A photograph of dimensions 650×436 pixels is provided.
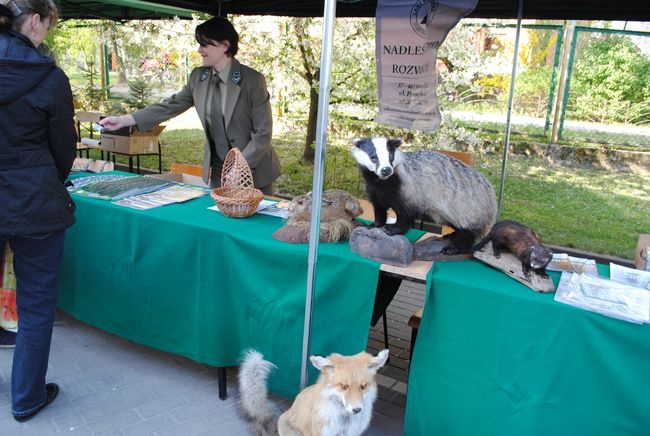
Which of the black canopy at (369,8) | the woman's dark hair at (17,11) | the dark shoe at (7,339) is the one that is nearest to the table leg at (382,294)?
the woman's dark hair at (17,11)

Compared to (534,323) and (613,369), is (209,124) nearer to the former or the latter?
(534,323)

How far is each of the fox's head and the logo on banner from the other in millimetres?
1821

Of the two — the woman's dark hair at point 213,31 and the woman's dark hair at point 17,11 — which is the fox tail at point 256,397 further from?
the woman's dark hair at point 213,31

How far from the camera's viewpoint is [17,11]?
2303mm

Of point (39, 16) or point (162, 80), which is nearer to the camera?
point (39, 16)

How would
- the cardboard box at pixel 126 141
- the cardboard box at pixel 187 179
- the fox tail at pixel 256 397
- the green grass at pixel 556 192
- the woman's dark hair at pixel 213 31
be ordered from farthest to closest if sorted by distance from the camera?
the cardboard box at pixel 126 141 < the green grass at pixel 556 192 < the cardboard box at pixel 187 179 < the woman's dark hair at pixel 213 31 < the fox tail at pixel 256 397

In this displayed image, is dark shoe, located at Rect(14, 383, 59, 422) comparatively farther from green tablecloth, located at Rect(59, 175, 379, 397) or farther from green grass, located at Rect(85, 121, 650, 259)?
green grass, located at Rect(85, 121, 650, 259)

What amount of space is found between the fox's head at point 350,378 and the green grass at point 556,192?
525 centimetres

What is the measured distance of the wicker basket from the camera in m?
3.03

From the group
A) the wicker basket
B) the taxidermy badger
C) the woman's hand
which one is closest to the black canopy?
the woman's hand

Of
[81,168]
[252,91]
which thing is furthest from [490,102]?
[81,168]

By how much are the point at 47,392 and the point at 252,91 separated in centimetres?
243

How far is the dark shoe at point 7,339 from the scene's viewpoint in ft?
11.2

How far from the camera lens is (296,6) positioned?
210 inches
